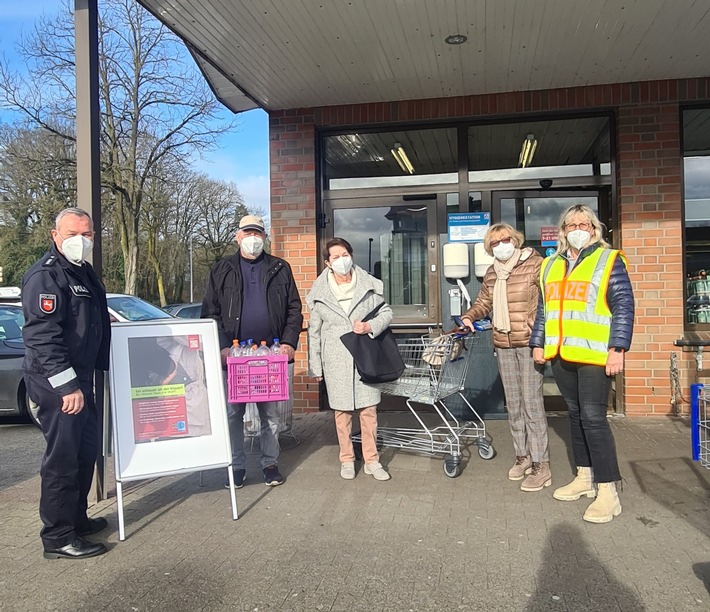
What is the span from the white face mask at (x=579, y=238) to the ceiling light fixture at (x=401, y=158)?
11.4 ft

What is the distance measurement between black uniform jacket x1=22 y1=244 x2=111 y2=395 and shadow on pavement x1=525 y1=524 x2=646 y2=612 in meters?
2.69

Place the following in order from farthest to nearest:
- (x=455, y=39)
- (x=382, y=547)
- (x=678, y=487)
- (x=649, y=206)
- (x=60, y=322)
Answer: (x=649, y=206)
(x=455, y=39)
(x=678, y=487)
(x=382, y=547)
(x=60, y=322)

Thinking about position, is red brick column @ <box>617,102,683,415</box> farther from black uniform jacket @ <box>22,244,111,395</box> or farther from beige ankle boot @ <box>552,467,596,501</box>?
black uniform jacket @ <box>22,244,111,395</box>

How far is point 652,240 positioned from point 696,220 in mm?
634

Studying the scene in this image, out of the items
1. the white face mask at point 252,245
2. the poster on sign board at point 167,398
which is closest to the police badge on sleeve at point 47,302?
the poster on sign board at point 167,398

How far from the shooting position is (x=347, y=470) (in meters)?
4.88

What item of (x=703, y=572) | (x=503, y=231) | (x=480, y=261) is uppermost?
(x=503, y=231)

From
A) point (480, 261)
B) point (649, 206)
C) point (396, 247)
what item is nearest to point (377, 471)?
point (480, 261)

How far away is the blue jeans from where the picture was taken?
4.73 metres

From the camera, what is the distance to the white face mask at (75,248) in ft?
11.8

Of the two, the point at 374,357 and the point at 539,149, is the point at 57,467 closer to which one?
the point at 374,357

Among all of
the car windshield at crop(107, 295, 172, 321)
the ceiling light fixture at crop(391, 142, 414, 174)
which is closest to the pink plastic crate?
the car windshield at crop(107, 295, 172, 321)

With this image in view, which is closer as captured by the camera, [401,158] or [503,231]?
[503,231]

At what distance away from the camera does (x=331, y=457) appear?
18.0ft
